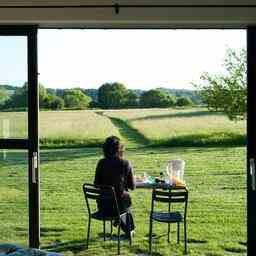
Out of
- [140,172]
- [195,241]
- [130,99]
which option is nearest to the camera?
[195,241]

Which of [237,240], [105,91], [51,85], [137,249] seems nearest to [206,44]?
[105,91]

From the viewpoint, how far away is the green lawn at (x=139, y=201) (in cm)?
505

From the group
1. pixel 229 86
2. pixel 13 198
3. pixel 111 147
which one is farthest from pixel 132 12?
pixel 229 86

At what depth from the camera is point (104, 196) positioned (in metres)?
5.21

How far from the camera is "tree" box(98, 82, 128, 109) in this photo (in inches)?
516

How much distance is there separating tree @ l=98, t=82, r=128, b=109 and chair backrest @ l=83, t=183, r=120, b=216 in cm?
788

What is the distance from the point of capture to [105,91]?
13203mm

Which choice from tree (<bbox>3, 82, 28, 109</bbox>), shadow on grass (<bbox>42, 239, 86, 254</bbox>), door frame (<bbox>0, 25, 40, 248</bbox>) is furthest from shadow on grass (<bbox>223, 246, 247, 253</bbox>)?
tree (<bbox>3, 82, 28, 109</bbox>)

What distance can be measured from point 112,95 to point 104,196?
26.7 feet

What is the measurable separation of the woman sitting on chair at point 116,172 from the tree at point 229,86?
20.6 ft

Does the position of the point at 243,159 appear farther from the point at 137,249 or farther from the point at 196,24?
the point at 196,24

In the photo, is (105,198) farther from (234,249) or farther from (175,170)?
(234,249)

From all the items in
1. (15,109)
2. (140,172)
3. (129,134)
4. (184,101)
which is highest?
(184,101)

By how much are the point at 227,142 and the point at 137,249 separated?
24.7 ft
